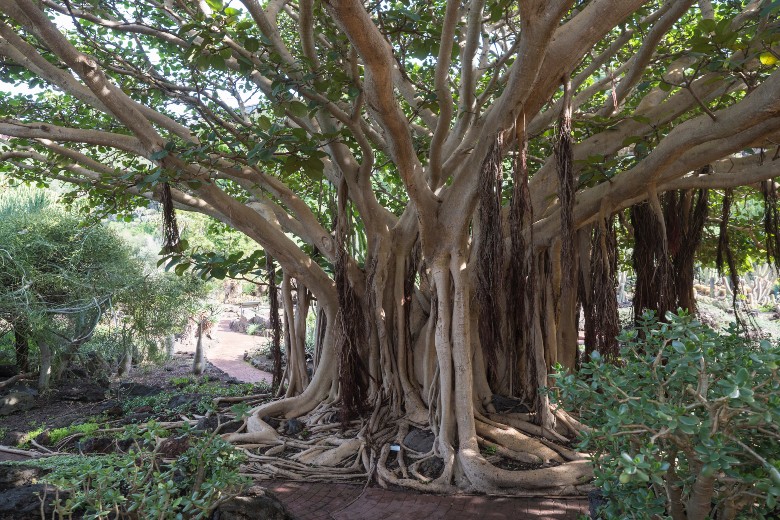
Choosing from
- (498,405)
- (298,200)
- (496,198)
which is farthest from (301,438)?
(496,198)

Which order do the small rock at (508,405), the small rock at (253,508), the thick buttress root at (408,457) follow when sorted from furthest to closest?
the small rock at (508,405) → the thick buttress root at (408,457) → the small rock at (253,508)

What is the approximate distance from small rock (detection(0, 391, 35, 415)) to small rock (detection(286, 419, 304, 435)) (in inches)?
167

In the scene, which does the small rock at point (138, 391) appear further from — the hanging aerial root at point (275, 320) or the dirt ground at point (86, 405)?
the hanging aerial root at point (275, 320)

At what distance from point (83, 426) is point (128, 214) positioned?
287 cm

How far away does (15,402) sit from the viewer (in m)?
7.63

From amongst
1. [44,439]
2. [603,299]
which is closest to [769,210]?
[603,299]

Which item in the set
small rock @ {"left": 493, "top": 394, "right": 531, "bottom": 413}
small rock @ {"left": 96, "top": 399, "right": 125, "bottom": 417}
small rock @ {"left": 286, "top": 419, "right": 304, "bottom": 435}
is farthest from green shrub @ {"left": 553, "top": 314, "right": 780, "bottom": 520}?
small rock @ {"left": 96, "top": 399, "right": 125, "bottom": 417}

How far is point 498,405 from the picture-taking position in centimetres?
506

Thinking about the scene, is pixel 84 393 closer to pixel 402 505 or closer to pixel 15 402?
pixel 15 402

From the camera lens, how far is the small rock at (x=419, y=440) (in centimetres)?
459

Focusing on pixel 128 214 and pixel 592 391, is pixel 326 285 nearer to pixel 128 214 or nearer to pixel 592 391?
pixel 128 214

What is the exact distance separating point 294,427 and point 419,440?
1313 mm

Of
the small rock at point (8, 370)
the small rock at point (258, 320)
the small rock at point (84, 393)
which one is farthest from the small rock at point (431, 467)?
the small rock at point (258, 320)

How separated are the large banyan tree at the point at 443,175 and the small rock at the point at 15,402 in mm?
3108
